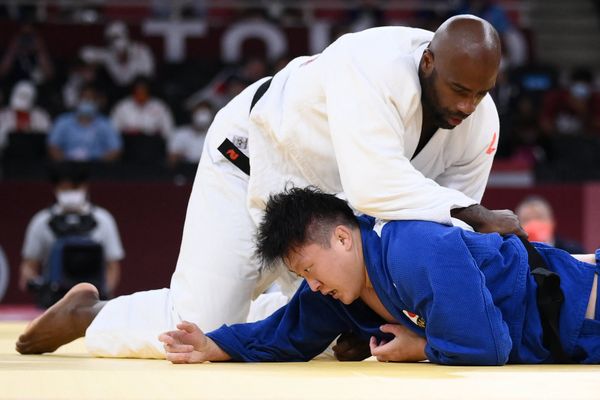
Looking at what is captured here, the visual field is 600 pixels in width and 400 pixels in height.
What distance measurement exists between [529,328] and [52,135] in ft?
23.4

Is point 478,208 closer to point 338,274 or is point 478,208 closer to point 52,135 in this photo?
point 338,274

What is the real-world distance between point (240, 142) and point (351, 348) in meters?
0.79

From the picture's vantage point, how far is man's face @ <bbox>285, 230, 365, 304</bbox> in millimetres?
3031

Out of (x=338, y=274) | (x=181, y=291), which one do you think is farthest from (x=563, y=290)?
(x=181, y=291)

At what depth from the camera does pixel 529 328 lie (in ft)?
10.2

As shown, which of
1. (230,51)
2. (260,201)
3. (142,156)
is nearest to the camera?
(260,201)

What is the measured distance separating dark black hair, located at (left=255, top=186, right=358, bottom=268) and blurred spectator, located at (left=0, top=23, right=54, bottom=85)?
8.04 metres

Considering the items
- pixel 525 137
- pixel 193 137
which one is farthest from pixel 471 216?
pixel 525 137

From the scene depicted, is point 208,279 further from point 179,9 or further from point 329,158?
point 179,9

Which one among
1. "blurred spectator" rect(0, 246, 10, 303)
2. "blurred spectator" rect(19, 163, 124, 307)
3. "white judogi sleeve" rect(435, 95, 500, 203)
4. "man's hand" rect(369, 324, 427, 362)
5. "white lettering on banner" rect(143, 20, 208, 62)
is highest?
"white lettering on banner" rect(143, 20, 208, 62)

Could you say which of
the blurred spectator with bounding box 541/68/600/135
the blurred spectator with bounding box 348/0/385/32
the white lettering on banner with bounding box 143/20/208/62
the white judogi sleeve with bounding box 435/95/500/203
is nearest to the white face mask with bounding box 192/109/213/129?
the white lettering on banner with bounding box 143/20/208/62

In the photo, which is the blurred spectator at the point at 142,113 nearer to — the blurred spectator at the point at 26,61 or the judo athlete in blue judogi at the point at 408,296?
the blurred spectator at the point at 26,61

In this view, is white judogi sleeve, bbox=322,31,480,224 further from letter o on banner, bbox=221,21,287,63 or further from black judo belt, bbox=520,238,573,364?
letter o on banner, bbox=221,21,287,63

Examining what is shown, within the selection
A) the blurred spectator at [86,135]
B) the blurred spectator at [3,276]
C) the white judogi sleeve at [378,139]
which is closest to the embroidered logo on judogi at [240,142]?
the white judogi sleeve at [378,139]
